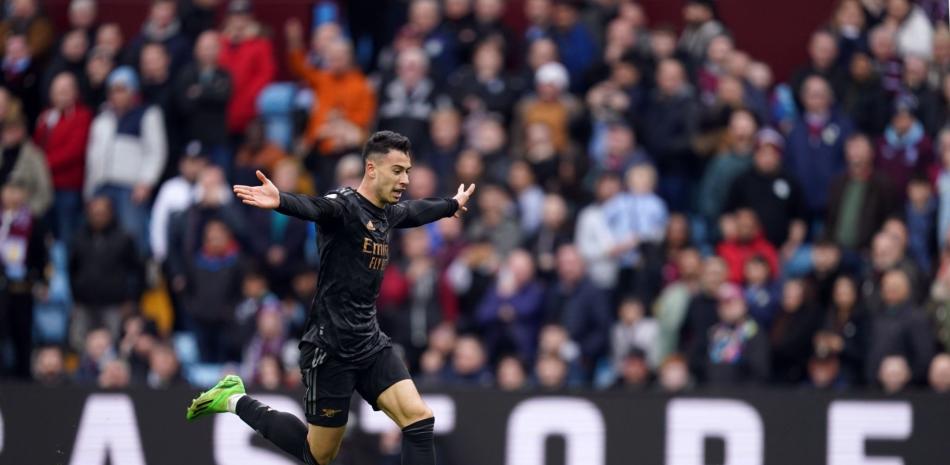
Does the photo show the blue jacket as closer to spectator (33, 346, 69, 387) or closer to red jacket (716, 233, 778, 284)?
red jacket (716, 233, 778, 284)

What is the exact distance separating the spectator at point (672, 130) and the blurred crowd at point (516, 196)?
2 cm

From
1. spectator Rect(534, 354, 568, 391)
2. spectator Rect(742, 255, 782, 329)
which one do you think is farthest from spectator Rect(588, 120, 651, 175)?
spectator Rect(534, 354, 568, 391)

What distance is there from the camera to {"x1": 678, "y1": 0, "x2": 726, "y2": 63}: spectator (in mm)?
17859

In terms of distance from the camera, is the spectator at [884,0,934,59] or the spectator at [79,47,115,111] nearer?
the spectator at [884,0,934,59]

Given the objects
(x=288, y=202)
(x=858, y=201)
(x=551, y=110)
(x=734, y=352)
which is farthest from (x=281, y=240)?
(x=288, y=202)

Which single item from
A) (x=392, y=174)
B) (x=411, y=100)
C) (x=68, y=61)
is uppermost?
(x=68, y=61)

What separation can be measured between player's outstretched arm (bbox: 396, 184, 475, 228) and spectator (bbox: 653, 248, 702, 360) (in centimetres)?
469

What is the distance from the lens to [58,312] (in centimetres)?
1755

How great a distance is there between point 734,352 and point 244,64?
5896 mm

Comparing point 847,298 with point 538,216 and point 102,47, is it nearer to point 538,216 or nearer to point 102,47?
point 538,216

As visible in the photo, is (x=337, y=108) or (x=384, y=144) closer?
(x=384, y=144)

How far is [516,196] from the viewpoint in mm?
16812

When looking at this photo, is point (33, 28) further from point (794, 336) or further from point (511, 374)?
point (794, 336)

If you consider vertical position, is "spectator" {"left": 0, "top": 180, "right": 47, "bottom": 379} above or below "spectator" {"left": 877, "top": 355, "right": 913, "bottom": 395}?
above
